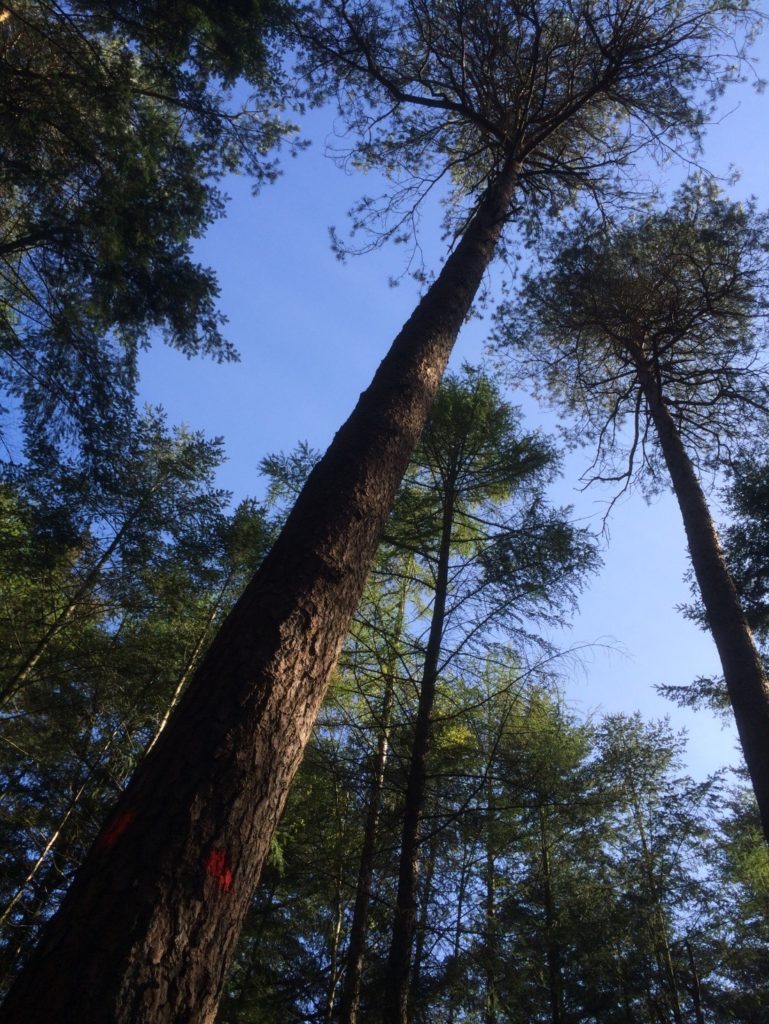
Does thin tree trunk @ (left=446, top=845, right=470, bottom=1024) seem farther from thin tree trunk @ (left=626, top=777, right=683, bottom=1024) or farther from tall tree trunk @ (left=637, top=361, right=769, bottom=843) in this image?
thin tree trunk @ (left=626, top=777, right=683, bottom=1024)

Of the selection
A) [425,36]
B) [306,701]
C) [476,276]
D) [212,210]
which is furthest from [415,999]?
[425,36]

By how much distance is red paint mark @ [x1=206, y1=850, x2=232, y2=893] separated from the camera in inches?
81.0

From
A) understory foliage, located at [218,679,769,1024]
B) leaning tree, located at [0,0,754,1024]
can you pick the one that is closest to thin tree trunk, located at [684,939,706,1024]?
understory foliage, located at [218,679,769,1024]

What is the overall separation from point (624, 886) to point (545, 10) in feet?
50.2

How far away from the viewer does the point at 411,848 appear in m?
5.97

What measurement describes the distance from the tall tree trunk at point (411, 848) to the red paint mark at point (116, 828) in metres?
4.20

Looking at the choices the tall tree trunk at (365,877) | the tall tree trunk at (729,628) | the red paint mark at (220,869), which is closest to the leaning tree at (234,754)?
the red paint mark at (220,869)

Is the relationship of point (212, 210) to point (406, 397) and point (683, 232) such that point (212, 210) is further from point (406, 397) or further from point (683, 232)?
point (683, 232)

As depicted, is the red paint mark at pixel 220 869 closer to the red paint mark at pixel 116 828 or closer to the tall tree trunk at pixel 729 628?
the red paint mark at pixel 116 828

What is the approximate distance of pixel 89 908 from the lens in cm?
186

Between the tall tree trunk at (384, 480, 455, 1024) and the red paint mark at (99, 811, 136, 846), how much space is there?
420cm

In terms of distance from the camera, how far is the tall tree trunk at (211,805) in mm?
1730

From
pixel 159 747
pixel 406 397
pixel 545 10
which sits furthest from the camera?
pixel 545 10

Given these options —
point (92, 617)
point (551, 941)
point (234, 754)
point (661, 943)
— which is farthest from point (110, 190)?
point (661, 943)
